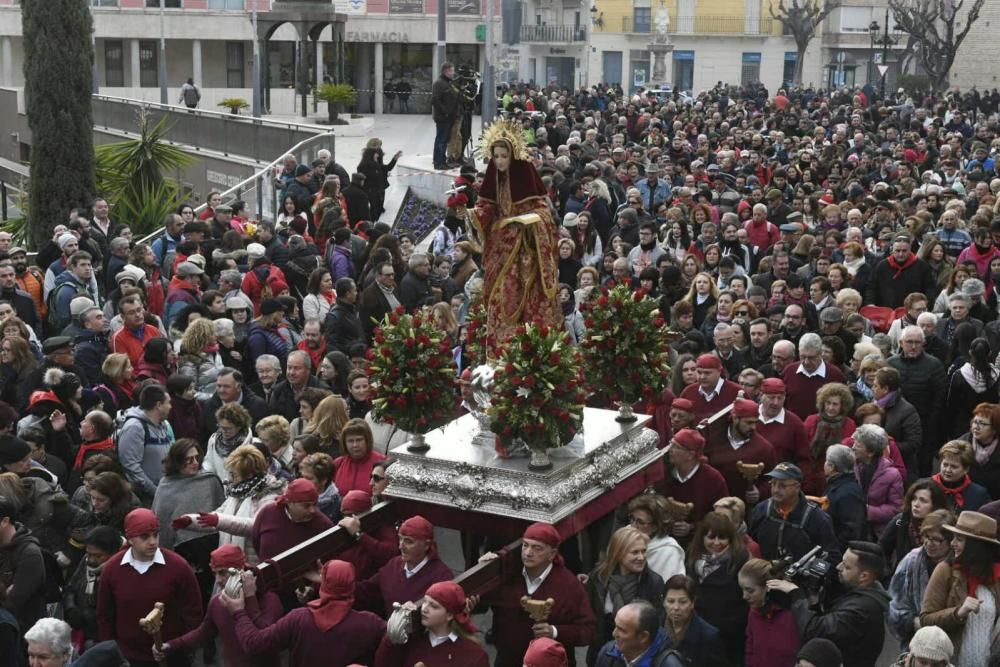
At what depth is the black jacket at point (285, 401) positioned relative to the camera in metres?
11.2

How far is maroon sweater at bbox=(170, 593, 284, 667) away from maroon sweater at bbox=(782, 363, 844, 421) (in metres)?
5.07

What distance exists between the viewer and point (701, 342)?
40.7ft

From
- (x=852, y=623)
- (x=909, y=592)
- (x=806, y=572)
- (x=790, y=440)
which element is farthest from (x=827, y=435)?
(x=852, y=623)

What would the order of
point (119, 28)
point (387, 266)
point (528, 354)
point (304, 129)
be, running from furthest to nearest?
point (119, 28), point (304, 129), point (387, 266), point (528, 354)

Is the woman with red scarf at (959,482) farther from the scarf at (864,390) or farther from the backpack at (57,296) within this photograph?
the backpack at (57,296)

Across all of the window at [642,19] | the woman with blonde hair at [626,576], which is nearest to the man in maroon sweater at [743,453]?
the woman with blonde hair at [626,576]

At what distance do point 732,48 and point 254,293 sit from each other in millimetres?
66013

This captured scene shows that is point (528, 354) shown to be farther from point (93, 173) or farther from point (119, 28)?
point (119, 28)

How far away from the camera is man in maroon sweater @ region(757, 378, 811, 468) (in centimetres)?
1016

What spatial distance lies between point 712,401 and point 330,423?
112 inches

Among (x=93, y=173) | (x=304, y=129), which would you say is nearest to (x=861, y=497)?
(x=93, y=173)

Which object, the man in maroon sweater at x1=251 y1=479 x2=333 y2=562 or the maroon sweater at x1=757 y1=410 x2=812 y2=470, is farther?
the maroon sweater at x1=757 y1=410 x2=812 y2=470

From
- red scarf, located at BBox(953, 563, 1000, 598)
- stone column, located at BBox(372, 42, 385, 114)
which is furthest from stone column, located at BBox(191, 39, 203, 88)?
red scarf, located at BBox(953, 563, 1000, 598)

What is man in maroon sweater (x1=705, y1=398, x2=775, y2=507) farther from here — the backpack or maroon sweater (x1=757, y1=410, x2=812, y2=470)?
the backpack
